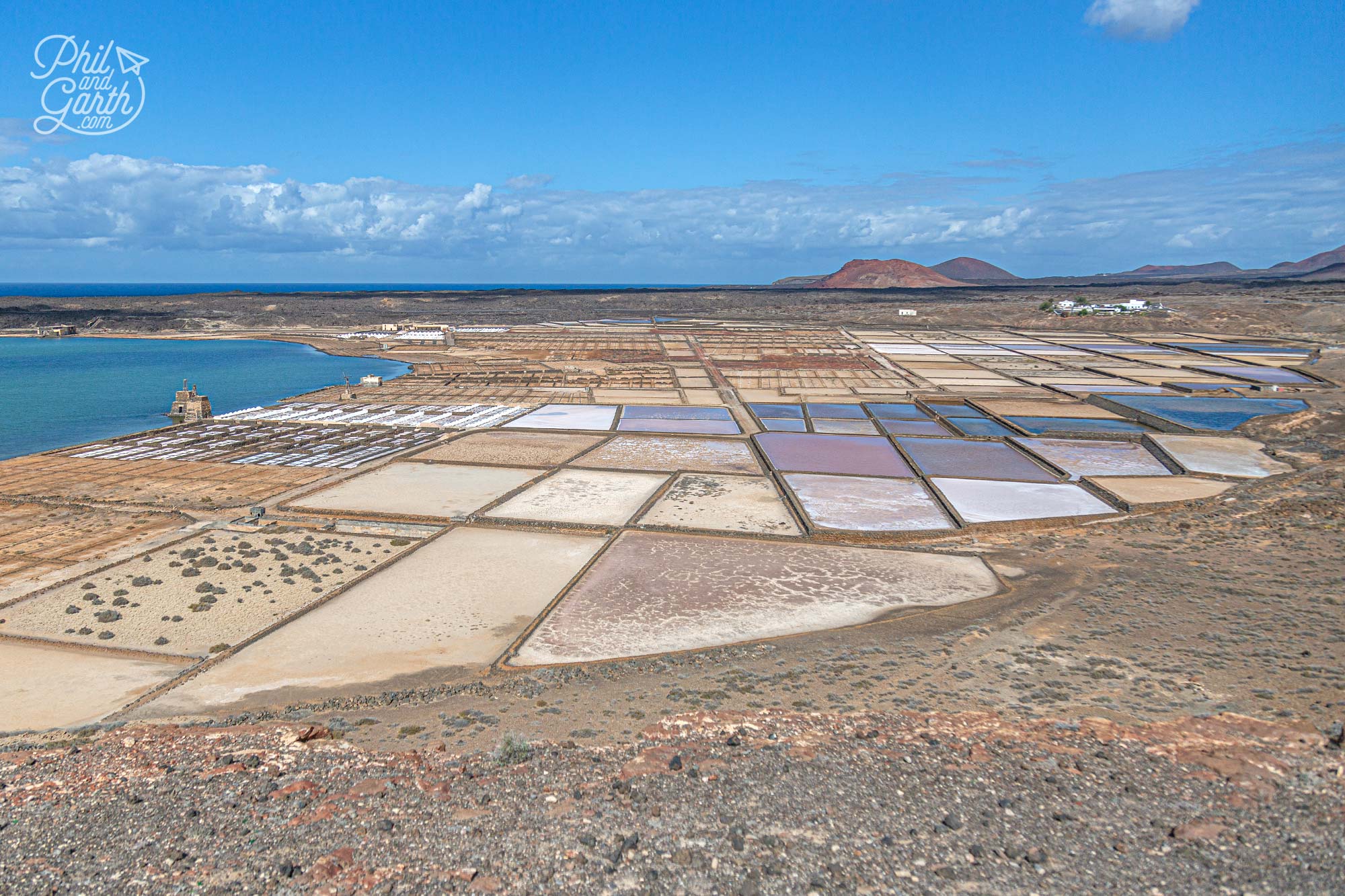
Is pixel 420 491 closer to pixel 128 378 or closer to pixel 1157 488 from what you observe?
pixel 1157 488

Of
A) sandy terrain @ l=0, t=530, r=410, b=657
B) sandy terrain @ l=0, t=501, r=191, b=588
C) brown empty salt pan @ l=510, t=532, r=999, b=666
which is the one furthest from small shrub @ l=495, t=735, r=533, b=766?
sandy terrain @ l=0, t=501, r=191, b=588

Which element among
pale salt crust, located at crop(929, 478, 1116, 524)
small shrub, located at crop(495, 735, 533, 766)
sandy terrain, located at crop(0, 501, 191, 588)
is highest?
pale salt crust, located at crop(929, 478, 1116, 524)

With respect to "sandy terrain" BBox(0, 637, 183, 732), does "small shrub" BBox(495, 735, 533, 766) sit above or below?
above

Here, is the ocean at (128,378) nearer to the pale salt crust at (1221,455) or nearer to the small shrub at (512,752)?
the small shrub at (512,752)

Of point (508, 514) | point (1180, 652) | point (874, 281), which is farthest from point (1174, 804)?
point (874, 281)

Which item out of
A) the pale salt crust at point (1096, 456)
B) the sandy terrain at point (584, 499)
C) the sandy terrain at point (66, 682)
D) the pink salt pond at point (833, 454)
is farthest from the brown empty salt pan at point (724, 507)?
the sandy terrain at point (66, 682)

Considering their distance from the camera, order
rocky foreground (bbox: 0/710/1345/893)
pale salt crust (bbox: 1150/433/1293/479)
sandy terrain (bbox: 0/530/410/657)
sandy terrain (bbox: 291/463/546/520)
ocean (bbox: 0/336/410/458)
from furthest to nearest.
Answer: ocean (bbox: 0/336/410/458) < pale salt crust (bbox: 1150/433/1293/479) < sandy terrain (bbox: 291/463/546/520) < sandy terrain (bbox: 0/530/410/657) < rocky foreground (bbox: 0/710/1345/893)

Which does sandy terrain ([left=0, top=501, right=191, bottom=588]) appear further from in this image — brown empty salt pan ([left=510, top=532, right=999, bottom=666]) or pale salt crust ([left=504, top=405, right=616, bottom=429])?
pale salt crust ([left=504, top=405, right=616, bottom=429])
